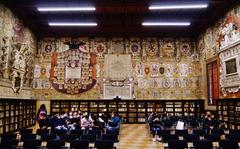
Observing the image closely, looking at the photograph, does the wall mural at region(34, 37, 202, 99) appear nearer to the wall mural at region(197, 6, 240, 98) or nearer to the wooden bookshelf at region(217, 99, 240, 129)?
the wall mural at region(197, 6, 240, 98)

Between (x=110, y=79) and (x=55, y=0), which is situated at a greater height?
(x=55, y=0)

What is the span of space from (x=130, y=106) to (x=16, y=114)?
1062 centimetres

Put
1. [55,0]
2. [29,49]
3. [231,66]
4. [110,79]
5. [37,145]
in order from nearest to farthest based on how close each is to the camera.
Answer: [37,145] → [55,0] → [231,66] → [29,49] → [110,79]

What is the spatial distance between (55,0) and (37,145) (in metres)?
10.7

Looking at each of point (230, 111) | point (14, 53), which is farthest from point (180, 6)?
point (14, 53)

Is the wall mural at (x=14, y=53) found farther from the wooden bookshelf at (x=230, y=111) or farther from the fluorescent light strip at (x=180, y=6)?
the wooden bookshelf at (x=230, y=111)

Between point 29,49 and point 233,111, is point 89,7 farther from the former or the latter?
point 233,111

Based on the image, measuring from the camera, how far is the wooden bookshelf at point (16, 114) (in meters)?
16.0

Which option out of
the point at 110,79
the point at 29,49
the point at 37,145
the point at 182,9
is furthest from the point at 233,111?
the point at 29,49

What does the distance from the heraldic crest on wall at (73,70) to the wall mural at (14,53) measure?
8.15 ft

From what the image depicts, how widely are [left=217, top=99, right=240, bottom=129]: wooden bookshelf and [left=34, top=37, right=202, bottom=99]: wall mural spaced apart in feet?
16.4

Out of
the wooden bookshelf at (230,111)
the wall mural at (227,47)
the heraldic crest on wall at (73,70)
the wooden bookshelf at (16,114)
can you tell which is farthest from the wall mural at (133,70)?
the wooden bookshelf at (230,111)

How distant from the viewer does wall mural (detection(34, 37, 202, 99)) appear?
2411cm

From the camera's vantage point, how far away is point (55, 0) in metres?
16.2
